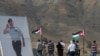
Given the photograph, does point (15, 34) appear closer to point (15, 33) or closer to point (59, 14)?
point (15, 33)

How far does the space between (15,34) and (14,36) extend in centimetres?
9

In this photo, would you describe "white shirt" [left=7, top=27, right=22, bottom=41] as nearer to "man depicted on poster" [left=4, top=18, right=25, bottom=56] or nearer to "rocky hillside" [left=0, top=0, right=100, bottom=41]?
"man depicted on poster" [left=4, top=18, right=25, bottom=56]

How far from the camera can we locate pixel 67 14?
233ft

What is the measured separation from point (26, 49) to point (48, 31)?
54.4m

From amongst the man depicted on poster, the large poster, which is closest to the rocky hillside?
the large poster

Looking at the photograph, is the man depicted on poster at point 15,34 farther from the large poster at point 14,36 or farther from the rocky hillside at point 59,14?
the rocky hillside at point 59,14

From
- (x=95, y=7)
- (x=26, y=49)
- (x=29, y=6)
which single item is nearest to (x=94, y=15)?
(x=95, y=7)

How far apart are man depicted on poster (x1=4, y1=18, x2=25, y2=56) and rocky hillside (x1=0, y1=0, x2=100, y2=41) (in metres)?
52.8

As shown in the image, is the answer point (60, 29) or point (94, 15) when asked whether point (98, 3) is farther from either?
point (60, 29)

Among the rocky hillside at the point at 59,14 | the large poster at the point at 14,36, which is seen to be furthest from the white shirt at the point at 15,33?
the rocky hillside at the point at 59,14

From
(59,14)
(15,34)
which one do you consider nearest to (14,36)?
(15,34)

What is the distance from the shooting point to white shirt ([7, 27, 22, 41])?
1206 centimetres

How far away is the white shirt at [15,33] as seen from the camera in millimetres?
12062

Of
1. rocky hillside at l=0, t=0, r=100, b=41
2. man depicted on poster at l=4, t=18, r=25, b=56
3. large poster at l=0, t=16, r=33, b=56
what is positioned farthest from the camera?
rocky hillside at l=0, t=0, r=100, b=41
